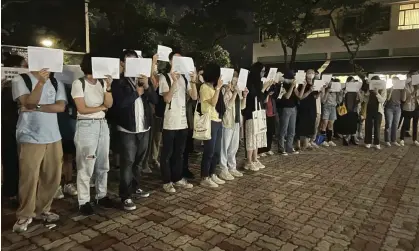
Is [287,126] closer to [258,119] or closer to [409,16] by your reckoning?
[258,119]

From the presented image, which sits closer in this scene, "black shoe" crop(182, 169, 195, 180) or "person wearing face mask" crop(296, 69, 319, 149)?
"black shoe" crop(182, 169, 195, 180)

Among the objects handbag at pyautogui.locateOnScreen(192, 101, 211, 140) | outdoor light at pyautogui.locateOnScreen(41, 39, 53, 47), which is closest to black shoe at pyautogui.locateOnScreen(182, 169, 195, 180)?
handbag at pyautogui.locateOnScreen(192, 101, 211, 140)

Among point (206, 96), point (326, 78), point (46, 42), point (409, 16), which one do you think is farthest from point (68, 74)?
point (409, 16)

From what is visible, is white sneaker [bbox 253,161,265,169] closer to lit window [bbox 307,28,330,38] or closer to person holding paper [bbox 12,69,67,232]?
person holding paper [bbox 12,69,67,232]

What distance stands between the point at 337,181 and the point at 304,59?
2195 cm

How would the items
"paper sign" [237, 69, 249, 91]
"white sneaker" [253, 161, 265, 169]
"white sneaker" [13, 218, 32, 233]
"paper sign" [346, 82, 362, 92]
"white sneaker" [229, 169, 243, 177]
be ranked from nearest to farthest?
"white sneaker" [13, 218, 32, 233]
"paper sign" [237, 69, 249, 91]
"white sneaker" [229, 169, 243, 177]
"white sneaker" [253, 161, 265, 169]
"paper sign" [346, 82, 362, 92]

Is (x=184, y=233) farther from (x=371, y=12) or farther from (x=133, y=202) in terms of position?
(x=371, y=12)

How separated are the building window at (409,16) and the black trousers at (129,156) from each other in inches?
947

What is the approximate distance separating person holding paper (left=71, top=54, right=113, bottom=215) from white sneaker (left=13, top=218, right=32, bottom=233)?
1.97 ft

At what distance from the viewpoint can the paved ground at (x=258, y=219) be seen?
3492 millimetres

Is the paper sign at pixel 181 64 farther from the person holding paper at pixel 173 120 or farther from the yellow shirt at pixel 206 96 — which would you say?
the yellow shirt at pixel 206 96

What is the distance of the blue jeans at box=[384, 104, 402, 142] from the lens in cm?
895

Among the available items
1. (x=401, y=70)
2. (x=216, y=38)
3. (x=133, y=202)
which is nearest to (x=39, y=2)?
(x=133, y=202)

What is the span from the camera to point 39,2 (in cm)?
812
